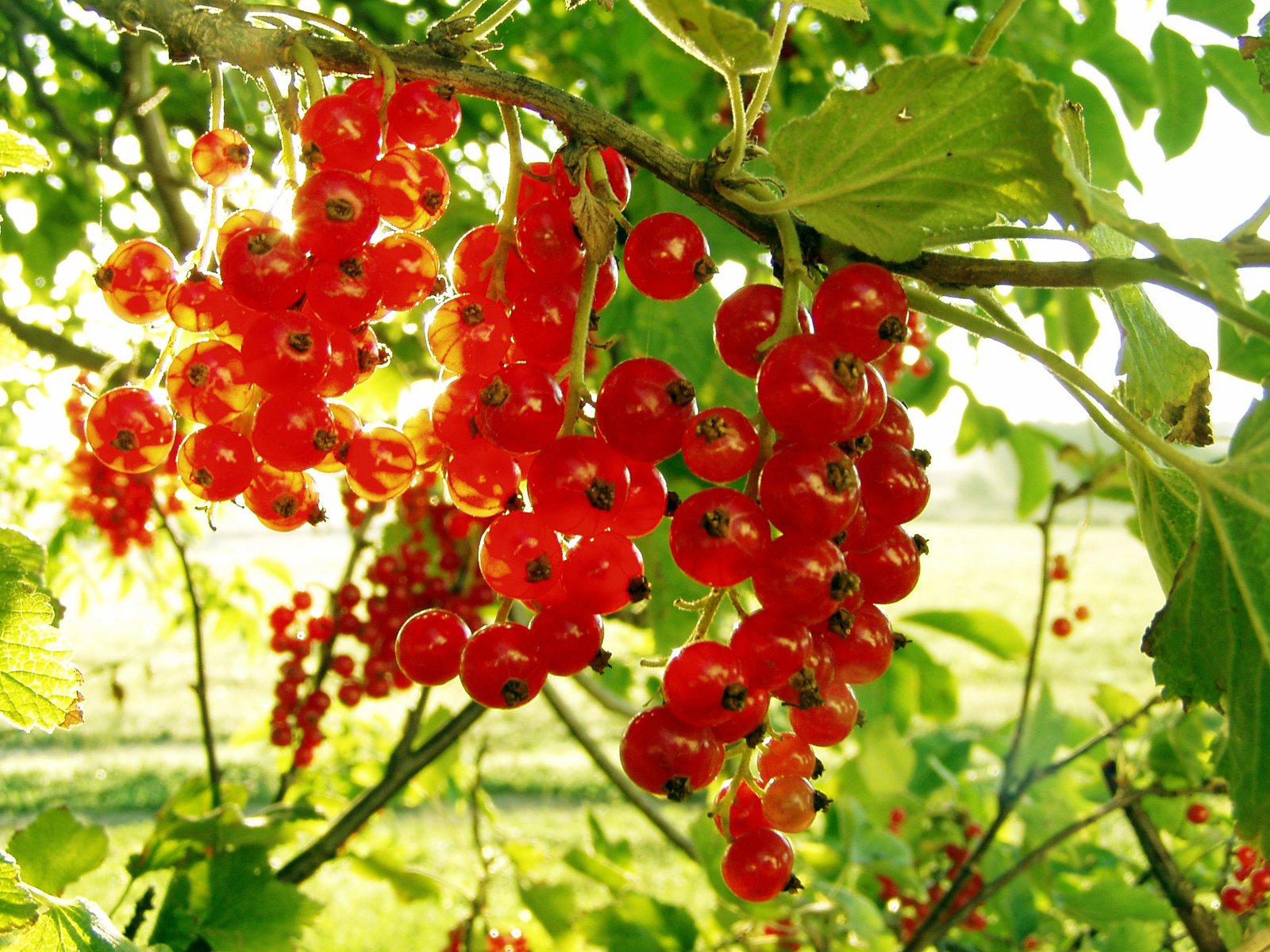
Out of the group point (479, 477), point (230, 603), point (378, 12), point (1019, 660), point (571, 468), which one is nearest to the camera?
point (571, 468)

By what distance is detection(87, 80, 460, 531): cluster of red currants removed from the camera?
79 cm

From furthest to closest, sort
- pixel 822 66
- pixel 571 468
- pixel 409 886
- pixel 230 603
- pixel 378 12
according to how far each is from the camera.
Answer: pixel 230 603
pixel 822 66
pixel 378 12
pixel 409 886
pixel 571 468

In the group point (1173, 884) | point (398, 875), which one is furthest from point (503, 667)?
point (398, 875)

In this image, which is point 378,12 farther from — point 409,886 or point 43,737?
point 43,737

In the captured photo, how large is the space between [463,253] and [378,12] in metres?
2.29

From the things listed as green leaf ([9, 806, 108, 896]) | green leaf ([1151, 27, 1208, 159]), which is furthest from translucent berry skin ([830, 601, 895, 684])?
green leaf ([1151, 27, 1208, 159])

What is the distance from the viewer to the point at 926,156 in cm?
72

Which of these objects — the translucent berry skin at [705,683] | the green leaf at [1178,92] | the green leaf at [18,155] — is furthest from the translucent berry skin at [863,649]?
the green leaf at [1178,92]

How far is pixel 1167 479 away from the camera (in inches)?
33.9

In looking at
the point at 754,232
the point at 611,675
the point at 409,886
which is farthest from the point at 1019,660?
the point at 754,232

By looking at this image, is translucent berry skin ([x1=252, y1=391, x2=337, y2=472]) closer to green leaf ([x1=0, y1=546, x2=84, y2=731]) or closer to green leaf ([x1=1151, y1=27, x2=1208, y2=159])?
green leaf ([x1=0, y1=546, x2=84, y2=731])

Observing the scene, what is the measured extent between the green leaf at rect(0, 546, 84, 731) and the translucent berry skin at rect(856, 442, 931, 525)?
27.1 inches

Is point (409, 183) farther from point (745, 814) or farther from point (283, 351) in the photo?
point (745, 814)

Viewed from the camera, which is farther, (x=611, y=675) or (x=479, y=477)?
(x=611, y=675)
